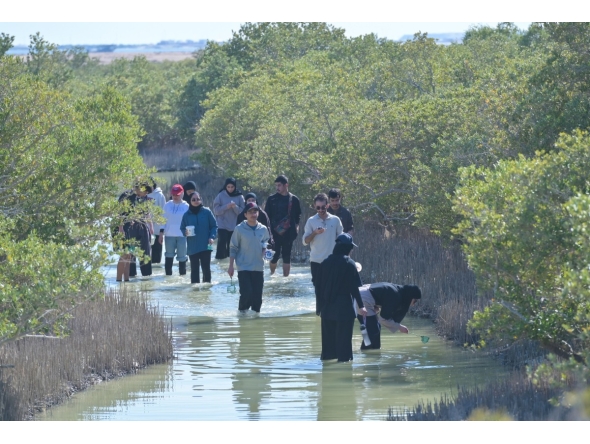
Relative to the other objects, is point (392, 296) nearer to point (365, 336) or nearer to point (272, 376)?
point (365, 336)

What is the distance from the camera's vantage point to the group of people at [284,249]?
1159cm

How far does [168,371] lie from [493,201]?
13.5 feet

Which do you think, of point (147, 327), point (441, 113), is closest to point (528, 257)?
point (147, 327)

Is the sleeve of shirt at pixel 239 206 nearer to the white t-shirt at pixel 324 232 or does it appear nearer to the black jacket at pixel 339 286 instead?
the white t-shirt at pixel 324 232

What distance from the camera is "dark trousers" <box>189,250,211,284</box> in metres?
17.4

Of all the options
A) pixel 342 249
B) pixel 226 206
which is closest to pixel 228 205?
pixel 226 206

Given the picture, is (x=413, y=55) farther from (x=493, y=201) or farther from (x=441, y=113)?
(x=493, y=201)

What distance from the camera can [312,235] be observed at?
1395 centimetres

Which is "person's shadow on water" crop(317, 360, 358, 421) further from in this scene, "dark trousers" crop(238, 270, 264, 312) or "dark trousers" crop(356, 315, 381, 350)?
"dark trousers" crop(238, 270, 264, 312)

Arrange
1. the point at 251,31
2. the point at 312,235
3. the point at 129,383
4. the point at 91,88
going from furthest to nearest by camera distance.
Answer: the point at 91,88
the point at 251,31
the point at 312,235
the point at 129,383

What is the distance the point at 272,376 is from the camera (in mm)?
11477

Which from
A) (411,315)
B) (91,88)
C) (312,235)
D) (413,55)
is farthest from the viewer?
(91,88)

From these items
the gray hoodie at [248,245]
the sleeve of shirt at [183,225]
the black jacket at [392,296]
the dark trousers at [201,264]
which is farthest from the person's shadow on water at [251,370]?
the dark trousers at [201,264]

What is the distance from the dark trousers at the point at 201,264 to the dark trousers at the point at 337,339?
5.68 metres
